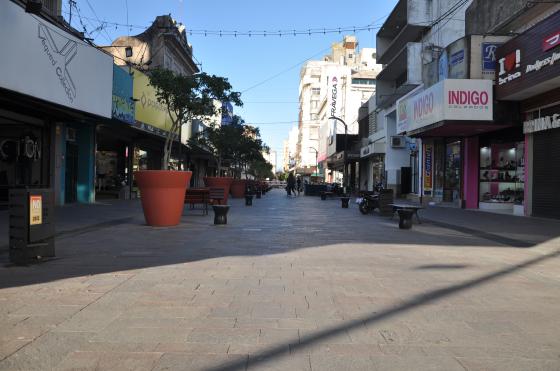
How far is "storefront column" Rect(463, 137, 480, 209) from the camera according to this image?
21016mm

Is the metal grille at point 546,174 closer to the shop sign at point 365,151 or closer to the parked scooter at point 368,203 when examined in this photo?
the parked scooter at point 368,203

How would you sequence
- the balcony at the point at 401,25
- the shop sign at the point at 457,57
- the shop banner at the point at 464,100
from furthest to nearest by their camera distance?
1. the balcony at the point at 401,25
2. the shop sign at the point at 457,57
3. the shop banner at the point at 464,100

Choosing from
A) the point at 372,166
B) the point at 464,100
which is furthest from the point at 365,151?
→ the point at 464,100

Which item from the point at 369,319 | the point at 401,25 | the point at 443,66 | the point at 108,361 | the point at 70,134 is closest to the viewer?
the point at 108,361

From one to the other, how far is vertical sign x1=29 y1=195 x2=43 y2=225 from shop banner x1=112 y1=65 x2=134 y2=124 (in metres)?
12.4

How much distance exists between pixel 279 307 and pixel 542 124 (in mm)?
13794

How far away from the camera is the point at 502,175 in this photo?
65.1 feet

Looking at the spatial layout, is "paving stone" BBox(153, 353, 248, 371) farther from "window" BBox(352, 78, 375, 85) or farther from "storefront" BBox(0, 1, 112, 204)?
"window" BBox(352, 78, 375, 85)

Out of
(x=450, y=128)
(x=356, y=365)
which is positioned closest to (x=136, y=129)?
(x=450, y=128)

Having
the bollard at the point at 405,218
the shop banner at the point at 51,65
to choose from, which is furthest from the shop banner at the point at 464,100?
the shop banner at the point at 51,65

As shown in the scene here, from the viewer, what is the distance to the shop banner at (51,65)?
11.8m

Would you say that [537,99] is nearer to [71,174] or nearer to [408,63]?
[408,63]

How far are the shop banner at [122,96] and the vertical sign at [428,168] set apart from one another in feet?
49.0

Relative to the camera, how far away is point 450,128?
19156 millimetres
